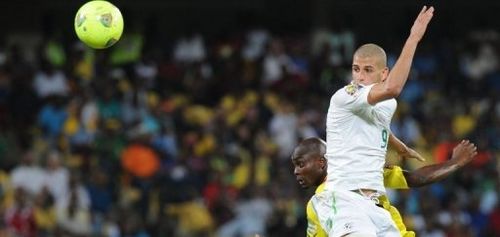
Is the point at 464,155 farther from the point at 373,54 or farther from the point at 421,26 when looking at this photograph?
the point at 421,26

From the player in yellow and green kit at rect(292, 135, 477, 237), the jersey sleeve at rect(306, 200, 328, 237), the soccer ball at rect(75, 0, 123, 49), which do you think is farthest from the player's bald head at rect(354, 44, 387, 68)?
the soccer ball at rect(75, 0, 123, 49)

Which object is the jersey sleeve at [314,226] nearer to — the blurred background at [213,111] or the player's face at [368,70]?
the player's face at [368,70]

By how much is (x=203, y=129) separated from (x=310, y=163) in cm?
956

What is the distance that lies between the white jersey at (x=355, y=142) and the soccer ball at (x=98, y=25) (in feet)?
6.91

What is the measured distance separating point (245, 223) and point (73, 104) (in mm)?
3443

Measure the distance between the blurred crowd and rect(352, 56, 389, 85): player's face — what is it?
7353 millimetres

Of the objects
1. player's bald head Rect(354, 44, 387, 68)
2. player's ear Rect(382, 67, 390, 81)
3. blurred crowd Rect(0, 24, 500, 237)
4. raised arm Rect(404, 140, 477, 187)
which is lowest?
blurred crowd Rect(0, 24, 500, 237)

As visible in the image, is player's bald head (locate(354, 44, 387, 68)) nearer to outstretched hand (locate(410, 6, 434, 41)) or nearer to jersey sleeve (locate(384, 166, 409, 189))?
outstretched hand (locate(410, 6, 434, 41))

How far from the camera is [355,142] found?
908 cm

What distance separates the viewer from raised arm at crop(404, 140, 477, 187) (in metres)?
9.79

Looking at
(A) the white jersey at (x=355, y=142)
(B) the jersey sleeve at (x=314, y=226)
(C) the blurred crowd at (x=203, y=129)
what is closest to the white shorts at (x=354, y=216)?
(A) the white jersey at (x=355, y=142)

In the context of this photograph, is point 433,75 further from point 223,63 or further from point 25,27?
point 25,27

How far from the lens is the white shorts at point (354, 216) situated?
9.03 metres

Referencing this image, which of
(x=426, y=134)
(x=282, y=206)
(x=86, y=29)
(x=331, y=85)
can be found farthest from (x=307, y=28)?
(x=86, y=29)
